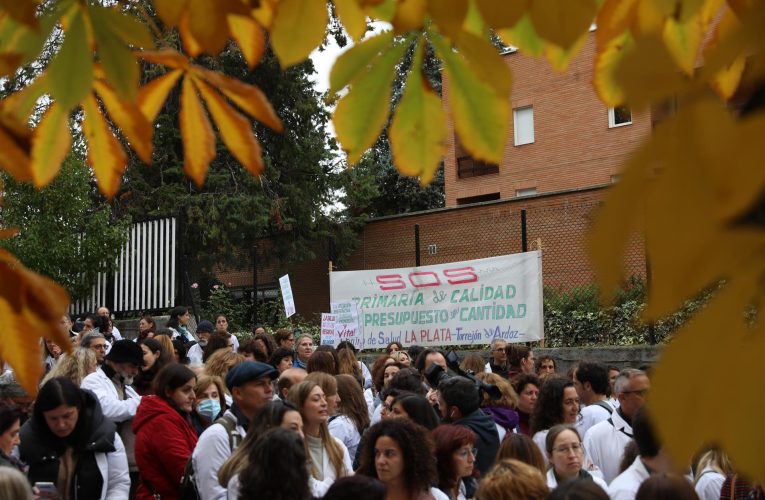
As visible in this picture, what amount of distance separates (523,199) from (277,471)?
14743 mm

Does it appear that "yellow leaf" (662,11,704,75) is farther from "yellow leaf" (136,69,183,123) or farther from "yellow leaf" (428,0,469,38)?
"yellow leaf" (136,69,183,123)

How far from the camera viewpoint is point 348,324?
48.4 feet

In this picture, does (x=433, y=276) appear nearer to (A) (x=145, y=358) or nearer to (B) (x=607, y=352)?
(B) (x=607, y=352)

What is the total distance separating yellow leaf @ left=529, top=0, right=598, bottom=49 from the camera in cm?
144

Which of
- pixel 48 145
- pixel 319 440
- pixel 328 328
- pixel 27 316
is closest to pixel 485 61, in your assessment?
pixel 48 145

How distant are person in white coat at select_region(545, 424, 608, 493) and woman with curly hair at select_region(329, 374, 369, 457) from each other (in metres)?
1.93

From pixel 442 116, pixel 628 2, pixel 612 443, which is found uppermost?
pixel 628 2

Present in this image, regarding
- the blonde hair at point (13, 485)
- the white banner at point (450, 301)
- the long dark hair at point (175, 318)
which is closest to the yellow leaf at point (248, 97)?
the blonde hair at point (13, 485)

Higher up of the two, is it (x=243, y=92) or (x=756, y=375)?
(x=243, y=92)

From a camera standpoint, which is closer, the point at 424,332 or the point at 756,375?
the point at 756,375

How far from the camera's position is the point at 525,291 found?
13.6 metres

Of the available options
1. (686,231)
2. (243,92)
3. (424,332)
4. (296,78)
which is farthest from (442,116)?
(296,78)

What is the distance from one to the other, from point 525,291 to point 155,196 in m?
16.2

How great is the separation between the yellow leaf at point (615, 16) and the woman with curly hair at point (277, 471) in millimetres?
3073
